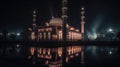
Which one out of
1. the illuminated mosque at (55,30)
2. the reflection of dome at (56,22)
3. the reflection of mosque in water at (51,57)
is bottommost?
the reflection of mosque in water at (51,57)

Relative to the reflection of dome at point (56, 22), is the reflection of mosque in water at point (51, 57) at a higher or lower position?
lower

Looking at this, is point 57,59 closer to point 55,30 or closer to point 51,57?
point 51,57

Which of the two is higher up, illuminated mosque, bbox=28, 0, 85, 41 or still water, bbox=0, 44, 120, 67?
illuminated mosque, bbox=28, 0, 85, 41

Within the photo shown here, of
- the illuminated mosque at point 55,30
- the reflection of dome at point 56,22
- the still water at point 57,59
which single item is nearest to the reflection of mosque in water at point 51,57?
the still water at point 57,59

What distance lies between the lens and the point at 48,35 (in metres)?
72.2

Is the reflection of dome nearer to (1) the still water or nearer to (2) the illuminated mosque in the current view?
(2) the illuminated mosque

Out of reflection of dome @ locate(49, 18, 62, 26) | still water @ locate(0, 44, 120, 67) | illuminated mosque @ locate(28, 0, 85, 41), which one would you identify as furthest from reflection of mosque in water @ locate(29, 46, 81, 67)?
reflection of dome @ locate(49, 18, 62, 26)

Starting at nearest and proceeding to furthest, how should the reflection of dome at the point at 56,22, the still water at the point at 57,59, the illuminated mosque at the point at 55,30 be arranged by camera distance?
the still water at the point at 57,59
the illuminated mosque at the point at 55,30
the reflection of dome at the point at 56,22

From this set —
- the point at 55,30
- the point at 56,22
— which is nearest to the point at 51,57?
the point at 55,30

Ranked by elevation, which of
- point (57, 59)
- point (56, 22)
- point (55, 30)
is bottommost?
point (57, 59)

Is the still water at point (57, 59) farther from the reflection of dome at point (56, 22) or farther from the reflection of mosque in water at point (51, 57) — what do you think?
the reflection of dome at point (56, 22)

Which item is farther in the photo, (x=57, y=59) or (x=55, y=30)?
(x=55, y=30)

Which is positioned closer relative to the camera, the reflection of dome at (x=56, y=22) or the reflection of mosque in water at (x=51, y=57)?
the reflection of mosque in water at (x=51, y=57)

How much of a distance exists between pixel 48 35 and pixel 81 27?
26.0 metres
